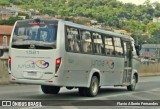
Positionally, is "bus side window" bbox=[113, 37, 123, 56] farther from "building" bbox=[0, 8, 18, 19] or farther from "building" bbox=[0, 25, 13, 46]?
"building" bbox=[0, 8, 18, 19]

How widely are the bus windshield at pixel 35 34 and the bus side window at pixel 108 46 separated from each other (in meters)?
3.76

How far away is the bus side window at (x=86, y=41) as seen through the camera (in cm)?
1673

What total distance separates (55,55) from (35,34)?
3.74 ft

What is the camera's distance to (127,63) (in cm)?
2122

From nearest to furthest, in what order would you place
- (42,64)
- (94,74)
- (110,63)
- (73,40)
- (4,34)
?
(42,64), (73,40), (94,74), (110,63), (4,34)

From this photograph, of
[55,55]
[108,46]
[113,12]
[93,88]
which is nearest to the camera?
[55,55]

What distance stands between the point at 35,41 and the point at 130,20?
15125 centimetres

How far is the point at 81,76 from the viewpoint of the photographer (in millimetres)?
16406

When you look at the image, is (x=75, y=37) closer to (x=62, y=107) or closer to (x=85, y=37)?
(x=85, y=37)

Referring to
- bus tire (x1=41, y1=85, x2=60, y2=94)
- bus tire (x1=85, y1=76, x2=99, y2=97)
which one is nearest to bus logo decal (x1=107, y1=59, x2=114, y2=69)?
bus tire (x1=85, y1=76, x2=99, y2=97)

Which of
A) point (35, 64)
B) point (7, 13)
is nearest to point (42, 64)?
point (35, 64)

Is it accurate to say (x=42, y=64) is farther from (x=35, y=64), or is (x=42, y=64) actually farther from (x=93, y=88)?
(x=93, y=88)

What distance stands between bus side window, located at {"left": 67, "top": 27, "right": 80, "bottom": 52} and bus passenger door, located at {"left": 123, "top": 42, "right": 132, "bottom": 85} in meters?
5.06

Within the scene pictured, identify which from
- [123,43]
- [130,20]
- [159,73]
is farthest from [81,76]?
[130,20]
